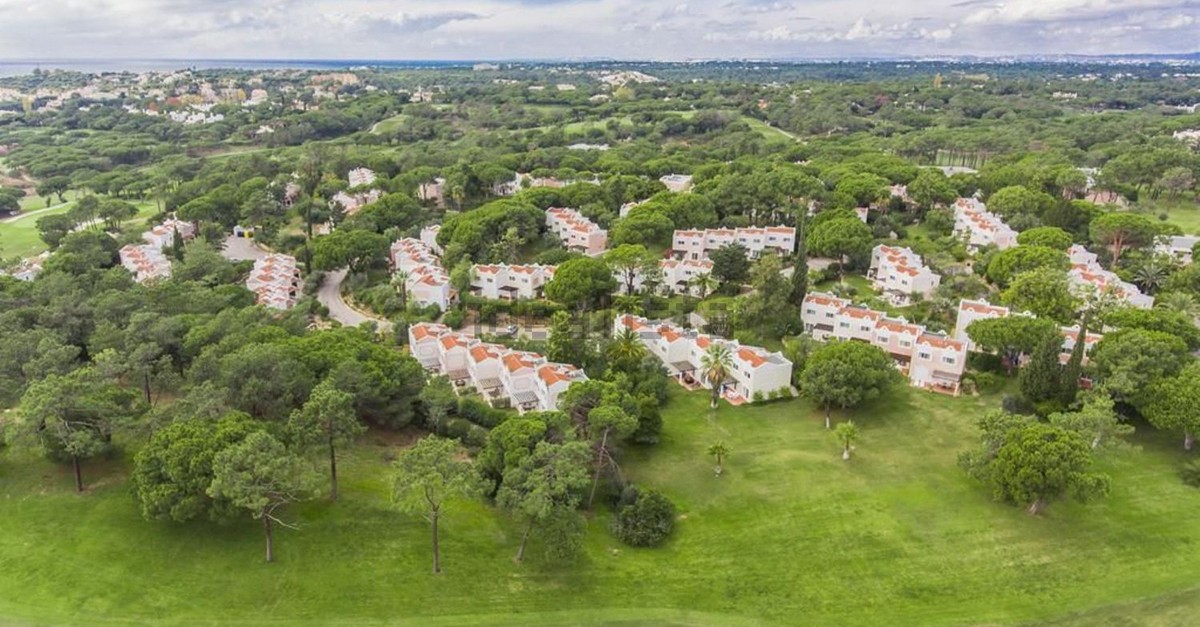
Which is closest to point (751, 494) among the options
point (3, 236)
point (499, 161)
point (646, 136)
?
point (499, 161)

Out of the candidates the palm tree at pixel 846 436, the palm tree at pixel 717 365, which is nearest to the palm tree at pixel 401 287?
the palm tree at pixel 717 365

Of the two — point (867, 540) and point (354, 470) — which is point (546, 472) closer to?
point (354, 470)

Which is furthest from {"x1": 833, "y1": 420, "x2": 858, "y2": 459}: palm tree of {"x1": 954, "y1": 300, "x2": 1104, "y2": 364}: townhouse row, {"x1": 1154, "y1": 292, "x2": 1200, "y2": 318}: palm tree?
Result: {"x1": 1154, "y1": 292, "x2": 1200, "y2": 318}: palm tree

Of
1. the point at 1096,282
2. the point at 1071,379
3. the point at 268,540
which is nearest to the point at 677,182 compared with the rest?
the point at 1096,282

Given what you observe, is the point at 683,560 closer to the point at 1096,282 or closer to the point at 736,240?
the point at 1096,282

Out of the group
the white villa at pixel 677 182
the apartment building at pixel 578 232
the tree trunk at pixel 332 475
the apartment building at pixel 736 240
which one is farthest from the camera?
the white villa at pixel 677 182

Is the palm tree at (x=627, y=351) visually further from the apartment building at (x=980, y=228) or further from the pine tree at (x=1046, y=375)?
the apartment building at (x=980, y=228)
